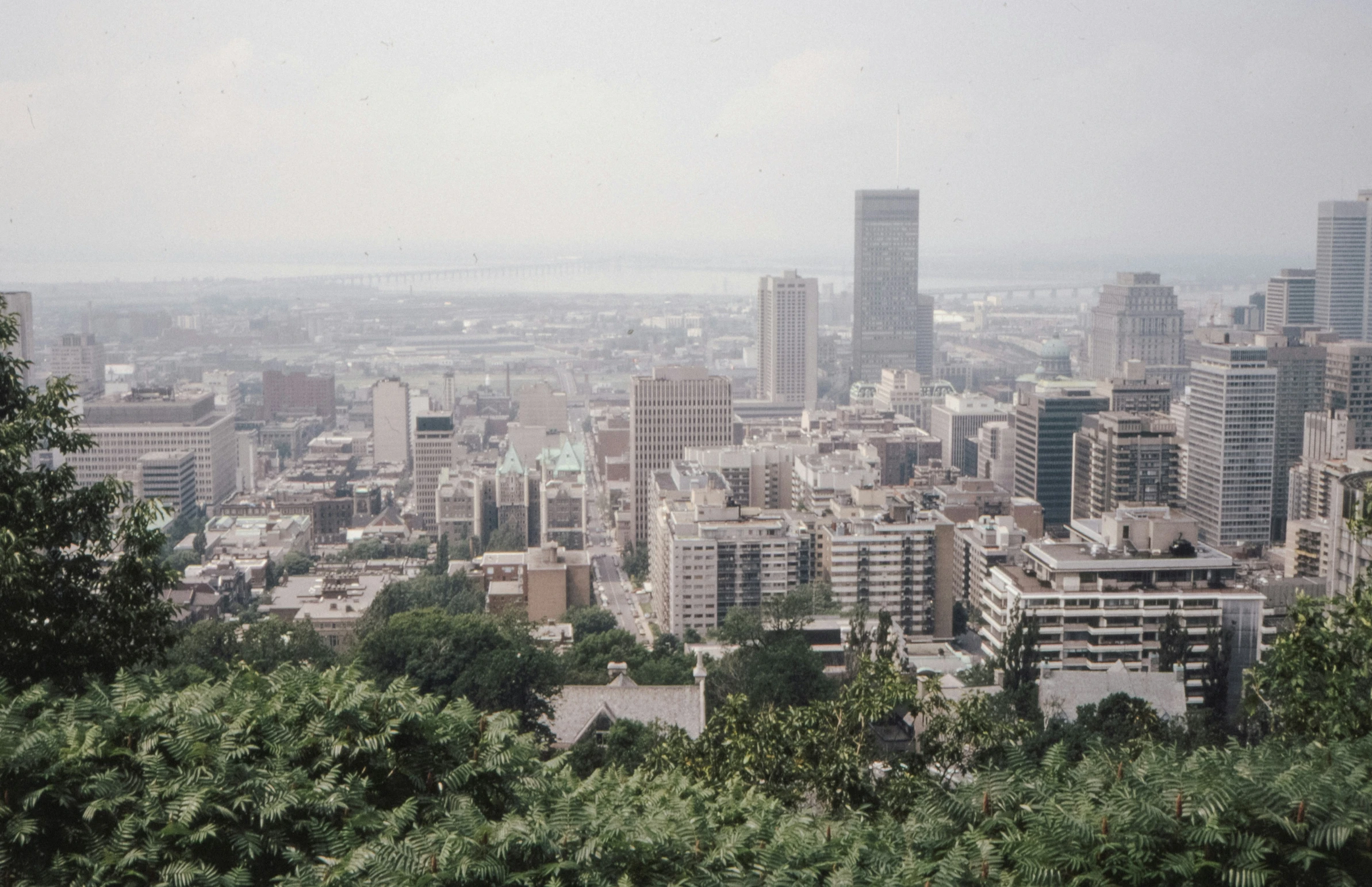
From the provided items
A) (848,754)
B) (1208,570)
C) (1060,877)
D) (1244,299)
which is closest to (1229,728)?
(1208,570)

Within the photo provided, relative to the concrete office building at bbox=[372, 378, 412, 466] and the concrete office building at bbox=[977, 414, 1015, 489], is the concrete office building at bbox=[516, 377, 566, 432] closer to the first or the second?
→ the concrete office building at bbox=[372, 378, 412, 466]

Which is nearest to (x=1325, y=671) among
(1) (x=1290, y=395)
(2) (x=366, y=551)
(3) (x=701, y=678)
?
(3) (x=701, y=678)

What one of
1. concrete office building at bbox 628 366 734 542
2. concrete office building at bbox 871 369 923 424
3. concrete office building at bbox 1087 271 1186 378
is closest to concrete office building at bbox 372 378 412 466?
concrete office building at bbox 628 366 734 542

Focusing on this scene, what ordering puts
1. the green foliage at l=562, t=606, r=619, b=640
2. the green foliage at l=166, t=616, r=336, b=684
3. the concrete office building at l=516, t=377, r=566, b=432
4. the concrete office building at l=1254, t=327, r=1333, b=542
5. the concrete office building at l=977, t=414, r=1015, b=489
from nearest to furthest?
the green foliage at l=166, t=616, r=336, b=684 → the green foliage at l=562, t=606, r=619, b=640 → the concrete office building at l=1254, t=327, r=1333, b=542 → the concrete office building at l=977, t=414, r=1015, b=489 → the concrete office building at l=516, t=377, r=566, b=432

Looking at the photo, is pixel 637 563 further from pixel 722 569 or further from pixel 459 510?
pixel 722 569

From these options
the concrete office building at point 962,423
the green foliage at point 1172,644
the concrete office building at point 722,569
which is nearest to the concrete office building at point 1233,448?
the concrete office building at point 962,423

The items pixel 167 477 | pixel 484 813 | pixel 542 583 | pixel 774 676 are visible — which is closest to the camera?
pixel 484 813

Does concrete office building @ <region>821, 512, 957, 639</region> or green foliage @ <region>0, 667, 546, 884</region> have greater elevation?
green foliage @ <region>0, 667, 546, 884</region>
